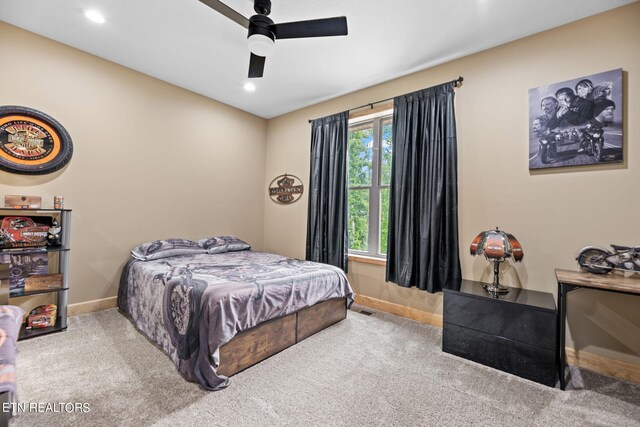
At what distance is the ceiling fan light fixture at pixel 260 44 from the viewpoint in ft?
7.14

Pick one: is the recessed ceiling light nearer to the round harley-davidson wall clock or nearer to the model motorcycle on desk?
the round harley-davidson wall clock

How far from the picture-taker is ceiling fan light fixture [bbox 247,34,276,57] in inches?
85.7

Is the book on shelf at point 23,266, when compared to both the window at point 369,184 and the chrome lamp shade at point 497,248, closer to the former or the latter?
the window at point 369,184

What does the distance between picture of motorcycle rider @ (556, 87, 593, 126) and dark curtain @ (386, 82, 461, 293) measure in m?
0.88

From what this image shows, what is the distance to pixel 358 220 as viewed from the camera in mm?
4039

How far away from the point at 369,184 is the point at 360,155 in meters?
0.46

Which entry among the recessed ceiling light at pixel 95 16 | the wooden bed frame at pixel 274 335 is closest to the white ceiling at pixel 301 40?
the recessed ceiling light at pixel 95 16

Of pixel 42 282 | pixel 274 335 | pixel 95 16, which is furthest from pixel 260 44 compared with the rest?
pixel 42 282

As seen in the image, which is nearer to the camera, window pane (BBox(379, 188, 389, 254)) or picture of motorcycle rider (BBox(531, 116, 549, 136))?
picture of motorcycle rider (BBox(531, 116, 549, 136))

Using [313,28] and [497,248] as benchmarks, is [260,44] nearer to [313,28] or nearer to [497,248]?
[313,28]

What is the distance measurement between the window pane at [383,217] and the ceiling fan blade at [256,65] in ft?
6.80

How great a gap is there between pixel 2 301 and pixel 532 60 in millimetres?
5444

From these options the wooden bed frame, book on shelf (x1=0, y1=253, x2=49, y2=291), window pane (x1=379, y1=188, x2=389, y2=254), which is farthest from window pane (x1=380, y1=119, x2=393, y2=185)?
book on shelf (x1=0, y1=253, x2=49, y2=291)

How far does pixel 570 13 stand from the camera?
7.88 feet
